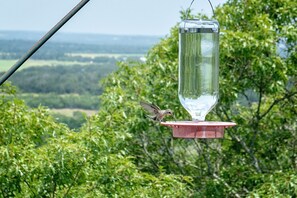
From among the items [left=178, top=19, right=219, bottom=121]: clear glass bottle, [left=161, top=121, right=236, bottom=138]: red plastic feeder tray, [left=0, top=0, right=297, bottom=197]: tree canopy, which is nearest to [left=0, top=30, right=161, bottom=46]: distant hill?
[left=0, top=0, right=297, bottom=197]: tree canopy

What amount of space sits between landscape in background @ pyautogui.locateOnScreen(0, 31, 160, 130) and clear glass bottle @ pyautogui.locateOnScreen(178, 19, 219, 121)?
11.4 metres

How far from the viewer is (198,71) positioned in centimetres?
276

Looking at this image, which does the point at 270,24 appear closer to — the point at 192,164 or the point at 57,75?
the point at 192,164

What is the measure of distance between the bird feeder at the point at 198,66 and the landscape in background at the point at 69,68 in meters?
11.4

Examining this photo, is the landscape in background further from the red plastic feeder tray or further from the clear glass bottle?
the red plastic feeder tray

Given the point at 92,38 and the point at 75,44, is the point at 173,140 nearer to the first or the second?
the point at 75,44

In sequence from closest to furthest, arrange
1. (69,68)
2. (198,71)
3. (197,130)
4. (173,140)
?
(197,130) < (198,71) < (173,140) < (69,68)

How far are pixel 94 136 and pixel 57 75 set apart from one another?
80.7 feet

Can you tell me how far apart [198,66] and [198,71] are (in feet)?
0.05

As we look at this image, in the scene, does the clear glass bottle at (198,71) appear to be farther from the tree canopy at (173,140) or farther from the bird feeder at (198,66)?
the tree canopy at (173,140)

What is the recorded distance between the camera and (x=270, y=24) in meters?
7.21

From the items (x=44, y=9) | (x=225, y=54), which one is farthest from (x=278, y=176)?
(x=44, y=9)

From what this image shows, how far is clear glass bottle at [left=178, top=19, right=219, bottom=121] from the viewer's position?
2.63 metres

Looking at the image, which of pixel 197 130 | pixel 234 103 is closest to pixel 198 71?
pixel 197 130
